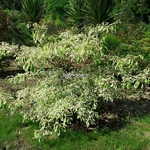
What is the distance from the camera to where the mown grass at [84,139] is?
499 cm

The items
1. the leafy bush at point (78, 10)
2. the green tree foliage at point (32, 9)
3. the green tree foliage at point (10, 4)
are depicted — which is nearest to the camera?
the leafy bush at point (78, 10)

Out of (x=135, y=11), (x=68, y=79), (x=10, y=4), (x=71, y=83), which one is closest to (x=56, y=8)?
(x=10, y=4)

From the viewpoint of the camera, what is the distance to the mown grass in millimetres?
4992

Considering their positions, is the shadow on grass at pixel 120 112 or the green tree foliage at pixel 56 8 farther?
the green tree foliage at pixel 56 8

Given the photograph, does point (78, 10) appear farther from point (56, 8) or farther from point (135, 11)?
point (56, 8)

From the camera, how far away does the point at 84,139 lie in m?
5.17

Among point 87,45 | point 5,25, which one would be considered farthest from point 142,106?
point 5,25

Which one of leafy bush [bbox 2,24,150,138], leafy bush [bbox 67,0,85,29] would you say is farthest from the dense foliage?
leafy bush [bbox 67,0,85,29]

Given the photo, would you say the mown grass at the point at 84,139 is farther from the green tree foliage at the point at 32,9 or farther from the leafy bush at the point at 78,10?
the green tree foliage at the point at 32,9

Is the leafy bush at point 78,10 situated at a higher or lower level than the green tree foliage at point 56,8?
lower

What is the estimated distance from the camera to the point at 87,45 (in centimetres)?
512

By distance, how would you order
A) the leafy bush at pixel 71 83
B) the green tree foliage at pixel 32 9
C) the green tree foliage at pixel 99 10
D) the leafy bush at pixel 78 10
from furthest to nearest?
the green tree foliage at pixel 32 9 → the leafy bush at pixel 78 10 → the green tree foliage at pixel 99 10 → the leafy bush at pixel 71 83

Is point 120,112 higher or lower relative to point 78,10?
lower

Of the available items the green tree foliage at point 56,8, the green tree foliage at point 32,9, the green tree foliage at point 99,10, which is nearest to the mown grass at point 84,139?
the green tree foliage at point 99,10
